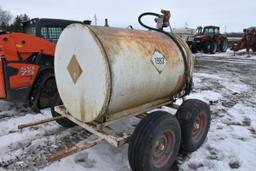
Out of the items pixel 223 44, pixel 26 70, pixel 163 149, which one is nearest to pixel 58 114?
pixel 26 70

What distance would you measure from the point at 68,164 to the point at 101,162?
16.3 inches

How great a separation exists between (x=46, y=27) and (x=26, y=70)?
1.44m

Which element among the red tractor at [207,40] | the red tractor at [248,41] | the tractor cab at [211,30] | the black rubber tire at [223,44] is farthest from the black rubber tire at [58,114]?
the black rubber tire at [223,44]

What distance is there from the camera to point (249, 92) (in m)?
7.84

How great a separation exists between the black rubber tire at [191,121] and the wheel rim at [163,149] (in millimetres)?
377

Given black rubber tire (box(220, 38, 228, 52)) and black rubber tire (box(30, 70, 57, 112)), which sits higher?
black rubber tire (box(220, 38, 228, 52))

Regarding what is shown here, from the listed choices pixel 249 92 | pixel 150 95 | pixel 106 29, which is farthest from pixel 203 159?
pixel 249 92

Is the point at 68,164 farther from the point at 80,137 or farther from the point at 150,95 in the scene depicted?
the point at 150,95

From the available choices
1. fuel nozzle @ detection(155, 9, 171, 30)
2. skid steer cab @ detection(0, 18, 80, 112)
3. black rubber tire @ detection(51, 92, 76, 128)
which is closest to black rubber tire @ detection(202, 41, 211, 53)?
skid steer cab @ detection(0, 18, 80, 112)

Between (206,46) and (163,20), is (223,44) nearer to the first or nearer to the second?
(206,46)

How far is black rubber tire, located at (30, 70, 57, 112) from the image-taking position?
17.7 ft

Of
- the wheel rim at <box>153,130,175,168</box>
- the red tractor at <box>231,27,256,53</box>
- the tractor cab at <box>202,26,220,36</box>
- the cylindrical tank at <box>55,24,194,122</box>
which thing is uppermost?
the tractor cab at <box>202,26,220,36</box>

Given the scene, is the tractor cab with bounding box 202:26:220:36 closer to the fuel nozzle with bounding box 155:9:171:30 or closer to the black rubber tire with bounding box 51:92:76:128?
the fuel nozzle with bounding box 155:9:171:30

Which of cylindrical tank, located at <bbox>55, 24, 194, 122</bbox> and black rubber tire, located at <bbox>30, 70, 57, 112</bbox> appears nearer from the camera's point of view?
cylindrical tank, located at <bbox>55, 24, 194, 122</bbox>
